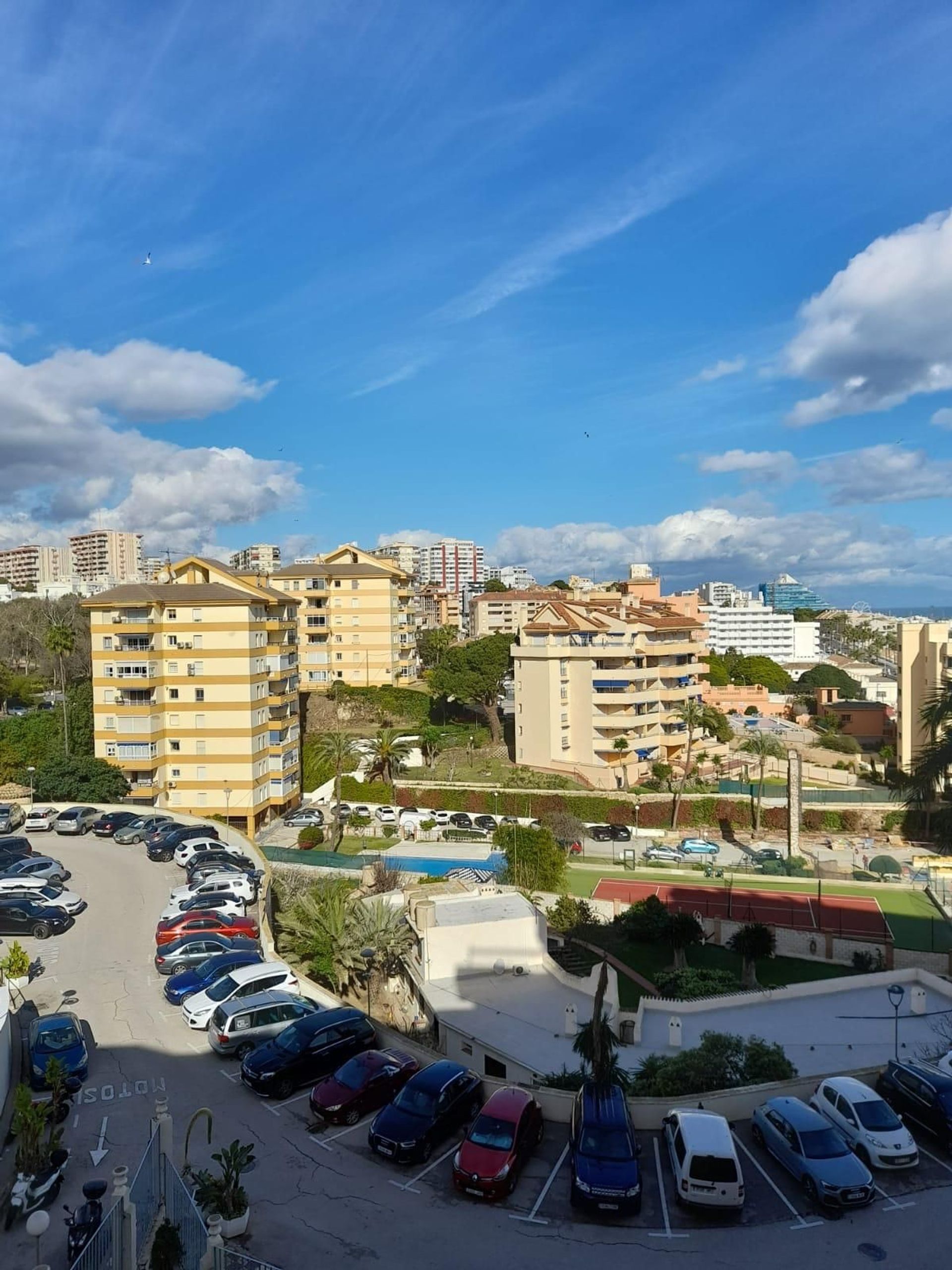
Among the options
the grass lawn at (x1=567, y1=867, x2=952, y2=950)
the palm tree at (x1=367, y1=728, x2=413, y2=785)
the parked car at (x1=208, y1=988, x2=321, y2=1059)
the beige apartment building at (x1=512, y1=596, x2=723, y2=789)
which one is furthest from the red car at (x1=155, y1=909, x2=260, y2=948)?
the beige apartment building at (x1=512, y1=596, x2=723, y2=789)

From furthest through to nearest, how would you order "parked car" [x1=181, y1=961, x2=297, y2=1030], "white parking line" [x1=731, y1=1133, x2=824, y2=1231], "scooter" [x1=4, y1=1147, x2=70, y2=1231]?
"parked car" [x1=181, y1=961, x2=297, y2=1030] → "white parking line" [x1=731, y1=1133, x2=824, y2=1231] → "scooter" [x1=4, y1=1147, x2=70, y2=1231]

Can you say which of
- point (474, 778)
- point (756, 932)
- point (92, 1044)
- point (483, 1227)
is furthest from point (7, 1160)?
point (474, 778)

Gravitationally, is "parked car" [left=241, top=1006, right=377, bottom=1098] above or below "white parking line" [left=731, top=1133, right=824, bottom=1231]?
above

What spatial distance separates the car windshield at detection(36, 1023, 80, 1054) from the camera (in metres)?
16.5

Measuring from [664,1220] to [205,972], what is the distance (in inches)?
495

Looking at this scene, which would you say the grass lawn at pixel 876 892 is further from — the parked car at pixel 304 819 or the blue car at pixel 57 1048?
the blue car at pixel 57 1048

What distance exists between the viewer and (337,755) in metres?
49.9

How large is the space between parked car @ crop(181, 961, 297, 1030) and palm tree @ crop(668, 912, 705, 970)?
49.3 feet

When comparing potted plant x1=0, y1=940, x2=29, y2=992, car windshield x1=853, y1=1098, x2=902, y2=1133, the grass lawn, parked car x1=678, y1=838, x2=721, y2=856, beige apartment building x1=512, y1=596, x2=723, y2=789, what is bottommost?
the grass lawn

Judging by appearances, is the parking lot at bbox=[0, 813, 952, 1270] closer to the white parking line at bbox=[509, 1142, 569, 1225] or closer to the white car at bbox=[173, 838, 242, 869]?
the white parking line at bbox=[509, 1142, 569, 1225]

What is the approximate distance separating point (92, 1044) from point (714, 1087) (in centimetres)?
1216

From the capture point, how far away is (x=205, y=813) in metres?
46.5

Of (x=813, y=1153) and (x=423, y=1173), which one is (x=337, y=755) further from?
(x=813, y=1153)

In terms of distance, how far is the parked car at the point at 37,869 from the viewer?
30391 mm
